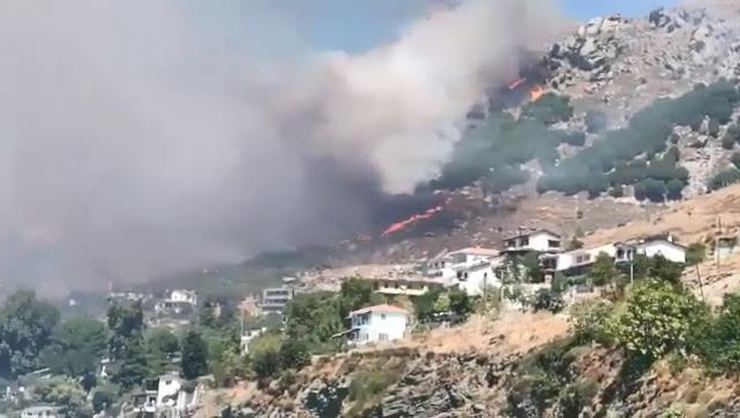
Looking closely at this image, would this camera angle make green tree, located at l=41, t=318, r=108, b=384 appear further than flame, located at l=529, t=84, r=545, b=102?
No

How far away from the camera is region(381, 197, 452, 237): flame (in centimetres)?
13638

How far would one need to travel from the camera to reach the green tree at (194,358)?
97.4 meters

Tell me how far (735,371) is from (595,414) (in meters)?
7.94

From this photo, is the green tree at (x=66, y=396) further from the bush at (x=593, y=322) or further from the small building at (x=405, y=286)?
the bush at (x=593, y=322)

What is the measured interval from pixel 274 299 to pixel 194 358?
2780 cm

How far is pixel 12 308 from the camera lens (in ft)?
475

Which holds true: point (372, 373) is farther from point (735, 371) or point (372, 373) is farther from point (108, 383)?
point (108, 383)

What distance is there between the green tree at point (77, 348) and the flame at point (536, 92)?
7120 centimetres

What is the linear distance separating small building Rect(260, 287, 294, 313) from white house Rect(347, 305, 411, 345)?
147ft

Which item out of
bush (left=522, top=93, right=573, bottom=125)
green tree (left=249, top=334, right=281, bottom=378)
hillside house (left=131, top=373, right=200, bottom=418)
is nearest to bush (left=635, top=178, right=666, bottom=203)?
bush (left=522, top=93, right=573, bottom=125)

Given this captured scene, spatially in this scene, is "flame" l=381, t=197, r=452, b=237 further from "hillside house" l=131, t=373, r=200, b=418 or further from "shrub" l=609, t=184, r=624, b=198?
"hillside house" l=131, t=373, r=200, b=418

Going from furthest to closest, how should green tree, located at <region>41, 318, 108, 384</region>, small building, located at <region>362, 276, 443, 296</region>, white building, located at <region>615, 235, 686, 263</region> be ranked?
green tree, located at <region>41, 318, 108, 384</region>, small building, located at <region>362, 276, 443, 296</region>, white building, located at <region>615, 235, 686, 263</region>

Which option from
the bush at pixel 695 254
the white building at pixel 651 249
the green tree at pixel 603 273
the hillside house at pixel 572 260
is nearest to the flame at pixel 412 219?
the hillside house at pixel 572 260

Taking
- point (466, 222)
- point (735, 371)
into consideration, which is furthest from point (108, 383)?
point (735, 371)
